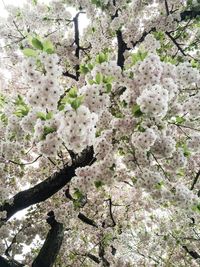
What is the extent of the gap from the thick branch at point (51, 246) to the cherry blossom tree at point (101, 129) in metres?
0.03

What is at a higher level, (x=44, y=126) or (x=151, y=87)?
(x=151, y=87)

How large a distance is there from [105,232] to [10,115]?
6.76 meters

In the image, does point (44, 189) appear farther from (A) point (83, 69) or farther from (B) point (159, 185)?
(A) point (83, 69)

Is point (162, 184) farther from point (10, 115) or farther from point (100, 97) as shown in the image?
point (10, 115)

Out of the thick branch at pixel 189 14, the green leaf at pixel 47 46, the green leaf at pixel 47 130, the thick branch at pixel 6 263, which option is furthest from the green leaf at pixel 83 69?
the thick branch at pixel 6 263

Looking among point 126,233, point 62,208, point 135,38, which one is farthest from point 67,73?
point 126,233

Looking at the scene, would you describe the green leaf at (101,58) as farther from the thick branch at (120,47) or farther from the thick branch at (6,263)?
the thick branch at (6,263)

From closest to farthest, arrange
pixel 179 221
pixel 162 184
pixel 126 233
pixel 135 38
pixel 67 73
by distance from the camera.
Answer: pixel 162 184 < pixel 135 38 < pixel 67 73 < pixel 179 221 < pixel 126 233

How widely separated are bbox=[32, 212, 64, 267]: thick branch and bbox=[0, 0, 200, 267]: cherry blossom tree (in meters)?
0.03

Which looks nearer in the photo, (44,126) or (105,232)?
(44,126)

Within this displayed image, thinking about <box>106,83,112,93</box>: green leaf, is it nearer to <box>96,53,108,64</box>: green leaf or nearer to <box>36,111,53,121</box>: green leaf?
<box>96,53,108,64</box>: green leaf

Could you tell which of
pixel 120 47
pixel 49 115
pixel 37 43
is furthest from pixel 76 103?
pixel 120 47

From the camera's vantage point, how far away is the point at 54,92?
15.8 ft

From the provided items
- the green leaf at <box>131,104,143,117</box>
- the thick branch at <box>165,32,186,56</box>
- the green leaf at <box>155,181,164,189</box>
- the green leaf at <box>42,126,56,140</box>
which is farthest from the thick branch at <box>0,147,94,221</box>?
the thick branch at <box>165,32,186,56</box>
